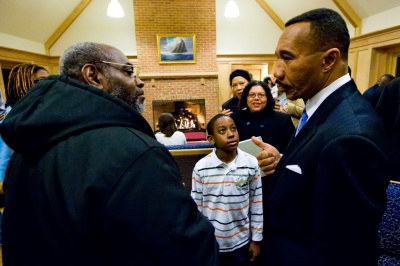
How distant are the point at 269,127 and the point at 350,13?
4.47m

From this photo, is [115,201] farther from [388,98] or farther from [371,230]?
[388,98]

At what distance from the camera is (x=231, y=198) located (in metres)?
1.33

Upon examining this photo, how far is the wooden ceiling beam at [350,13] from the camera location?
15.1 feet

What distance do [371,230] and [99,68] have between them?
3.10 ft

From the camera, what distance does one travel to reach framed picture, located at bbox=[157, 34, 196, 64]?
20.2 ft

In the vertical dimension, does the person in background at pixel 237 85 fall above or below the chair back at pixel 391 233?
above

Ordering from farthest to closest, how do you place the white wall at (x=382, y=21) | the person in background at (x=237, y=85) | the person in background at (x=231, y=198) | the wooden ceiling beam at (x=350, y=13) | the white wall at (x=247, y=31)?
the white wall at (x=247, y=31) → the wooden ceiling beam at (x=350, y=13) → the white wall at (x=382, y=21) → the person in background at (x=237, y=85) → the person in background at (x=231, y=198)

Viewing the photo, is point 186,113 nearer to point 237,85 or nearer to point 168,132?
point 168,132

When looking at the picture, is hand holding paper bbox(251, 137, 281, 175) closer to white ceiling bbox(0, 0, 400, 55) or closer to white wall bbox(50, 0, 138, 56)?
white ceiling bbox(0, 0, 400, 55)

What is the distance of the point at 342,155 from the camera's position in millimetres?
596

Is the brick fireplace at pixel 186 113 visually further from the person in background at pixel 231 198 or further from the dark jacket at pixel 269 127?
the person in background at pixel 231 198

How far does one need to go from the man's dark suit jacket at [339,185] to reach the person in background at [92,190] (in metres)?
0.34

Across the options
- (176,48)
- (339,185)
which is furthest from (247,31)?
(339,185)

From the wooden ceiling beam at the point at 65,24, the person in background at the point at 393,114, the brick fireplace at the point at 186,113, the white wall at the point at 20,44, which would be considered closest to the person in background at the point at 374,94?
the person in background at the point at 393,114
